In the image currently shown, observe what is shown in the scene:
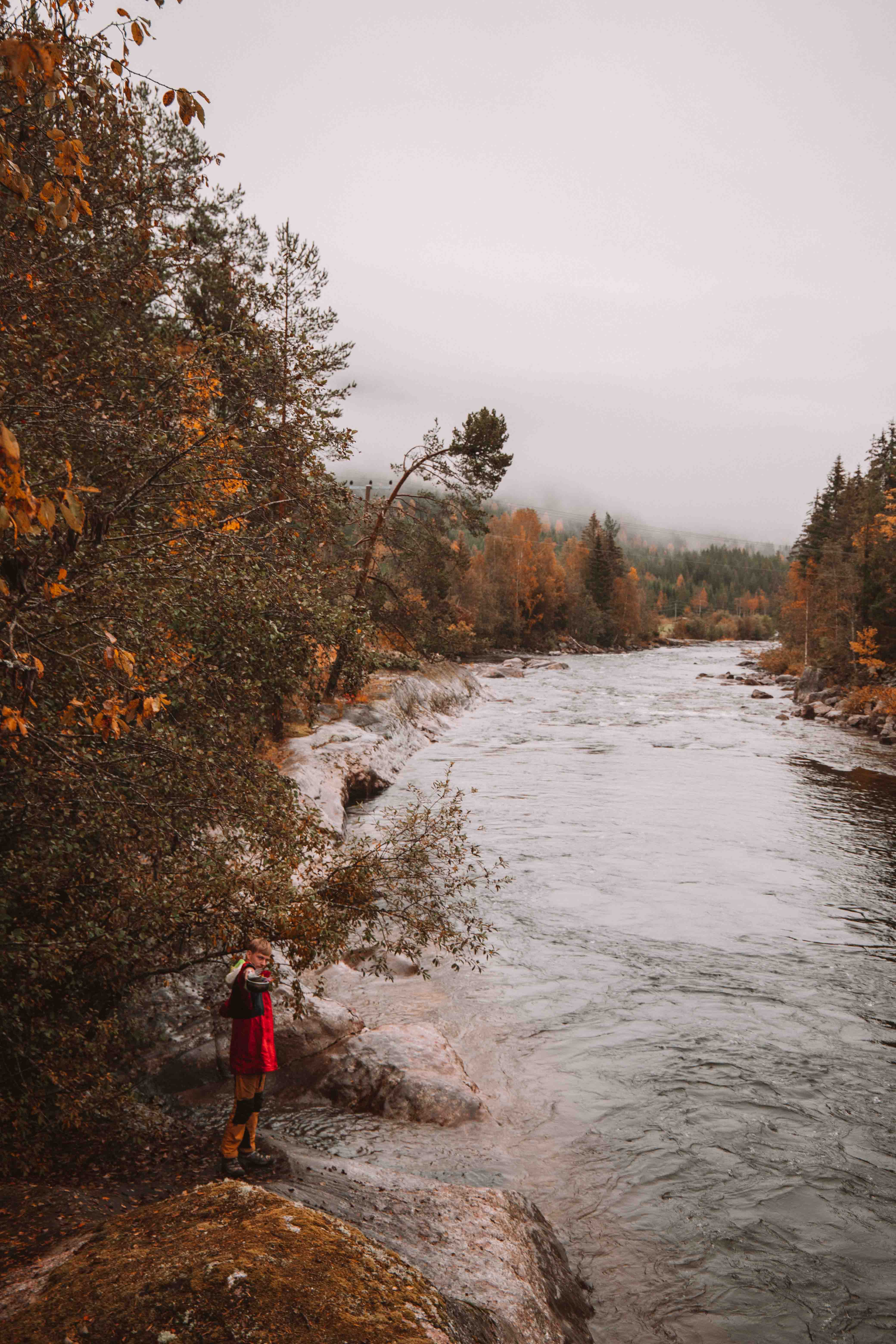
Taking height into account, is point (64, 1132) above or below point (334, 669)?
below

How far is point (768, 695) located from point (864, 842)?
32.1m

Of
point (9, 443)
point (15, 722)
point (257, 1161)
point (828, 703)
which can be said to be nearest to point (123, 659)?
point (15, 722)

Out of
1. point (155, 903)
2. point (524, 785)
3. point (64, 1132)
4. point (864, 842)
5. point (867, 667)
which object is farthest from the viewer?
point (867, 667)

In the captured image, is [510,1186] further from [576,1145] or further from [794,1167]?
[794,1167]

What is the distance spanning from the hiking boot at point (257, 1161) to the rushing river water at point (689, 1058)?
1.02 m

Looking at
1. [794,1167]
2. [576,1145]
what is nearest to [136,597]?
[576,1145]

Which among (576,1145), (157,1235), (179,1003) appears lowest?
(576,1145)

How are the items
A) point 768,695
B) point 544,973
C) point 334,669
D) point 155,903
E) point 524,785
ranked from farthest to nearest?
1. point 768,695
2. point 524,785
3. point 334,669
4. point 544,973
5. point 155,903

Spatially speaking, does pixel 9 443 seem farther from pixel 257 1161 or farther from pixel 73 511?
pixel 257 1161

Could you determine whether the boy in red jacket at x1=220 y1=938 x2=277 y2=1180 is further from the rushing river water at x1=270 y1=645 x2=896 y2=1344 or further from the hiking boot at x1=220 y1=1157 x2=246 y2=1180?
the rushing river water at x1=270 y1=645 x2=896 y2=1344

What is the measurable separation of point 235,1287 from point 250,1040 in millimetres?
2882

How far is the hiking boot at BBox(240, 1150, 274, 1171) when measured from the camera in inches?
229

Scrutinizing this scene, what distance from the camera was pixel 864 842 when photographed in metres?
17.1

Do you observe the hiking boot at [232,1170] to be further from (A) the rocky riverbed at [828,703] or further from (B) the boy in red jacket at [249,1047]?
(A) the rocky riverbed at [828,703]
